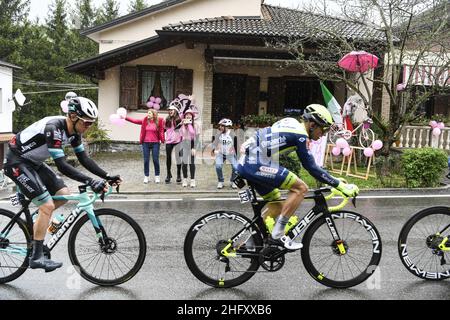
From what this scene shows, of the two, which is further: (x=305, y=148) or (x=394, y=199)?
(x=394, y=199)

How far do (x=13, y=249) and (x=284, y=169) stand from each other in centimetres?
294

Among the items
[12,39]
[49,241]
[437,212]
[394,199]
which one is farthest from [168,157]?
[12,39]

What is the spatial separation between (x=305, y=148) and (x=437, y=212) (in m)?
1.58

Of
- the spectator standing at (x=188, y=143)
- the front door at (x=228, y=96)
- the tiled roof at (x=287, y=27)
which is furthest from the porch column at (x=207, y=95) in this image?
the spectator standing at (x=188, y=143)

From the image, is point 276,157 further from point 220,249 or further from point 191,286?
point 191,286

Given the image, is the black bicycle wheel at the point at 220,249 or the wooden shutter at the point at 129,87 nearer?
the black bicycle wheel at the point at 220,249

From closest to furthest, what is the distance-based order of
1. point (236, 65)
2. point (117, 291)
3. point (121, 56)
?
point (117, 291) < point (121, 56) < point (236, 65)

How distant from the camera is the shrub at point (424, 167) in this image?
11945 millimetres

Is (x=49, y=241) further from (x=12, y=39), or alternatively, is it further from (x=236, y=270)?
(x=12, y=39)

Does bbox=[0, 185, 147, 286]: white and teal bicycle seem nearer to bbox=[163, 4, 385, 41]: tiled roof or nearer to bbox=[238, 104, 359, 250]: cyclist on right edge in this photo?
bbox=[238, 104, 359, 250]: cyclist on right edge

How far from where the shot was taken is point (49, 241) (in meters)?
5.14

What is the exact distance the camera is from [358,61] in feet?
44.7

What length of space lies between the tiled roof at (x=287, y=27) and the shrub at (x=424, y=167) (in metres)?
4.65

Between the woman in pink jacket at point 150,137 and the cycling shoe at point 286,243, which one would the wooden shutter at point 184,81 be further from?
the cycling shoe at point 286,243
